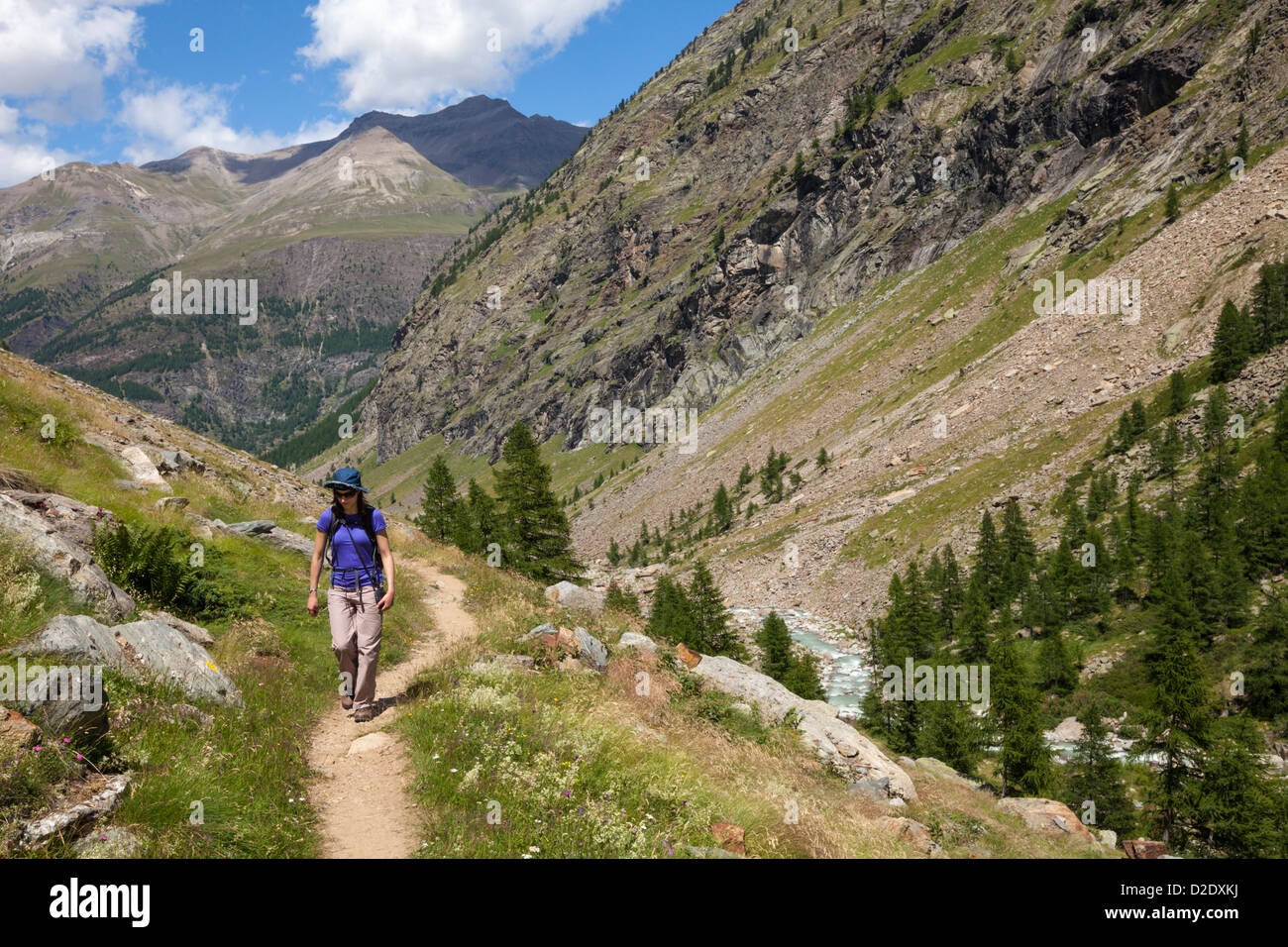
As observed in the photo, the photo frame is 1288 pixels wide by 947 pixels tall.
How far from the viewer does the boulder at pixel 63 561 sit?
8438 millimetres

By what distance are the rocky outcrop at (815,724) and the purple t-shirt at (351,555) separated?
8.58 m

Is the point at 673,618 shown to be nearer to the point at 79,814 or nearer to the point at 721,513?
the point at 79,814

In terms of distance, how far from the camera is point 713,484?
101312 millimetres

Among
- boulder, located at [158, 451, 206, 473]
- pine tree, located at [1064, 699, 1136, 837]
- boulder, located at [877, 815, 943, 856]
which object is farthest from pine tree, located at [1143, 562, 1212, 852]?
boulder, located at [158, 451, 206, 473]

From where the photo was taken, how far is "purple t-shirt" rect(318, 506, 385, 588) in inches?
359

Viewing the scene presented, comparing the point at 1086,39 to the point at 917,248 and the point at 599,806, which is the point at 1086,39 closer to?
the point at 917,248

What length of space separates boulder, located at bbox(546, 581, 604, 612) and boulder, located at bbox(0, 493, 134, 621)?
11.0 meters

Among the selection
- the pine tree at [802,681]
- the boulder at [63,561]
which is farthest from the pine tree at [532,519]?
the boulder at [63,561]

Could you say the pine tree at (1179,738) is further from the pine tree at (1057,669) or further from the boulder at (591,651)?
the boulder at (591,651)

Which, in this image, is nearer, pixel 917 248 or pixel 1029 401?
pixel 1029 401

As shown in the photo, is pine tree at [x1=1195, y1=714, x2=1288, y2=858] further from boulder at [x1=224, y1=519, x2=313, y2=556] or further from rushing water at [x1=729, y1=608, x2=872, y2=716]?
boulder at [x1=224, y1=519, x2=313, y2=556]
